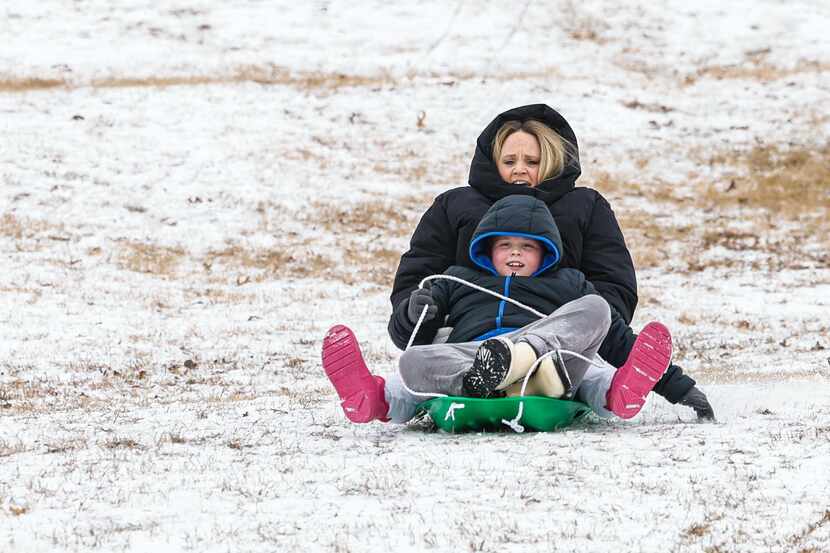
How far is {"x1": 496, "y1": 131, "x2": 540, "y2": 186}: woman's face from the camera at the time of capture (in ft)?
22.4

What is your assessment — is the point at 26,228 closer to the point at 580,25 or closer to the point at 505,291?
the point at 505,291

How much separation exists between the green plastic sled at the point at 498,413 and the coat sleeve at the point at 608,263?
39.9 inches

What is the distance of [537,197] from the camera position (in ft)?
22.0

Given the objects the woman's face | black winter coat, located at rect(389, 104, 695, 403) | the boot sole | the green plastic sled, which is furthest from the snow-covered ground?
the woman's face

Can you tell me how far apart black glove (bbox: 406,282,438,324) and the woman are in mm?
638

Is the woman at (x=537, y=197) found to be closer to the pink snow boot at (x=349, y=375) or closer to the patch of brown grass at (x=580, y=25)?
the pink snow boot at (x=349, y=375)

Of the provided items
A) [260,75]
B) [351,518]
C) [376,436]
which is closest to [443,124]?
[260,75]

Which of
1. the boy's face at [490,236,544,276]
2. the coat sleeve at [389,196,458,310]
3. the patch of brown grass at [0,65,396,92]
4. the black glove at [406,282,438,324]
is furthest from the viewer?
the patch of brown grass at [0,65,396,92]

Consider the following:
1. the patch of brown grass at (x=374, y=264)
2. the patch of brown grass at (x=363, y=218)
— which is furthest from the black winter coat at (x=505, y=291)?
the patch of brown grass at (x=363, y=218)

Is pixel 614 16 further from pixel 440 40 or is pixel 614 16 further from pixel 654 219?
pixel 654 219

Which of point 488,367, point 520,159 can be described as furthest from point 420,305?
point 520,159

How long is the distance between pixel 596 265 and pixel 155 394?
3.80 metres

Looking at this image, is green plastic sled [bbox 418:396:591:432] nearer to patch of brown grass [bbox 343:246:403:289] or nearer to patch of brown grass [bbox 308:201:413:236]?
patch of brown grass [bbox 343:246:403:289]

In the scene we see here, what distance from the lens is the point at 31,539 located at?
3801mm
